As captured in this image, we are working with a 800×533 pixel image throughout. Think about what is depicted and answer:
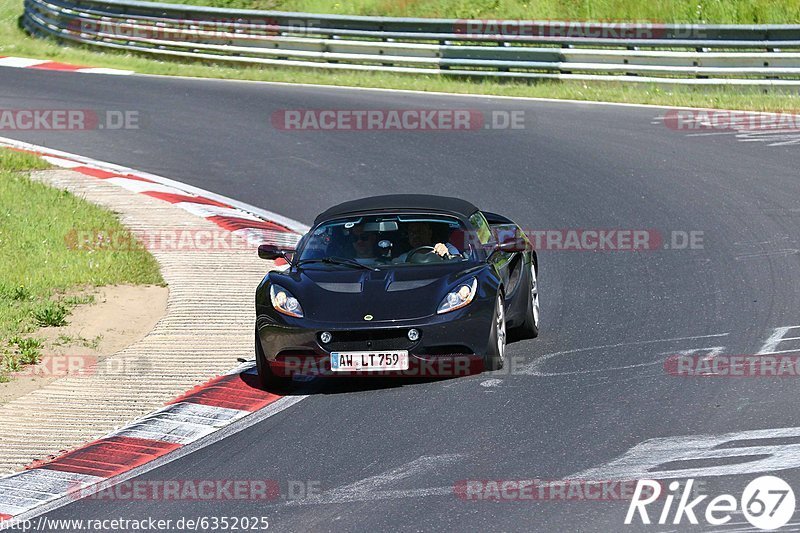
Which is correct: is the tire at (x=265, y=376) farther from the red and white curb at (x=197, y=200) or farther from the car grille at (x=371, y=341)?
the red and white curb at (x=197, y=200)

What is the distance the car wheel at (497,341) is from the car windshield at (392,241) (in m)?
0.54

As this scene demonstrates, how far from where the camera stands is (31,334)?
10.9m

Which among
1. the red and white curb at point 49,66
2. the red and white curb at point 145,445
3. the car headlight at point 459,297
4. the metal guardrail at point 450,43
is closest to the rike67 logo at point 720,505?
the car headlight at point 459,297

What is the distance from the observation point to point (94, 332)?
36.2 ft

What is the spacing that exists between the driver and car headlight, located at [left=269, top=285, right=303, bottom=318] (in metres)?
0.95

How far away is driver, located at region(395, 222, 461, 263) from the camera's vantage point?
395 inches

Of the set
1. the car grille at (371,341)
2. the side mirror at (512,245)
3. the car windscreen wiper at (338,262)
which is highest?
the side mirror at (512,245)

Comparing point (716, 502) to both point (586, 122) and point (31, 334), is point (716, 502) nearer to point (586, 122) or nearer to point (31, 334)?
point (31, 334)

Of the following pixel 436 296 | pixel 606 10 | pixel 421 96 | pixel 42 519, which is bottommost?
pixel 42 519

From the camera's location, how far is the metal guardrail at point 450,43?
2061 cm

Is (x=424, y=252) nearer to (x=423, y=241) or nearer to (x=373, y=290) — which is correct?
(x=423, y=241)

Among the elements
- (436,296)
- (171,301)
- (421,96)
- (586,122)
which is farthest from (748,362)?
(421,96)

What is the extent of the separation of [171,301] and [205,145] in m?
7.64

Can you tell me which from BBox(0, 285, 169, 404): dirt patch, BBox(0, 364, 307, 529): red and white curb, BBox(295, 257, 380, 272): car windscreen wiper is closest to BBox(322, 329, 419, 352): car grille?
BBox(0, 364, 307, 529): red and white curb
